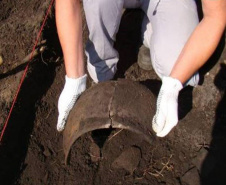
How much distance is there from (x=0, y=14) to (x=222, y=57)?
197 centimetres

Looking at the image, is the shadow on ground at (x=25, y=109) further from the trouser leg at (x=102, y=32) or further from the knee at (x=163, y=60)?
the knee at (x=163, y=60)

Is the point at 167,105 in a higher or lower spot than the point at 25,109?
higher

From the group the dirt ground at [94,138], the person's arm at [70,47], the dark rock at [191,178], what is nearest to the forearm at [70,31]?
the person's arm at [70,47]

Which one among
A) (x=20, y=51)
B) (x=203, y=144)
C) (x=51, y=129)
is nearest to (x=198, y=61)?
(x=203, y=144)

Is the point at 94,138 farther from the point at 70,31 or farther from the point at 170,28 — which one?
the point at 170,28

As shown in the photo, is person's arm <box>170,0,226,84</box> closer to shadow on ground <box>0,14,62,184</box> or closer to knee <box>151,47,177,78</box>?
knee <box>151,47,177,78</box>

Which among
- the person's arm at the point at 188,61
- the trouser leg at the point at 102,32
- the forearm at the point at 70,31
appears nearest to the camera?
the person's arm at the point at 188,61

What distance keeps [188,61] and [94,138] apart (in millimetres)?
925

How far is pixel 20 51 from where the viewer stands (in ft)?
8.38

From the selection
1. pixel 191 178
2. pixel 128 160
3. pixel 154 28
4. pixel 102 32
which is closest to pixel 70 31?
pixel 102 32

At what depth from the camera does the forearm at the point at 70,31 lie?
1967 mm

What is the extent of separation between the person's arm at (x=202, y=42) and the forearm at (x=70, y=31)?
2.03 ft

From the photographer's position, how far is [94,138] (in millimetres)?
2367

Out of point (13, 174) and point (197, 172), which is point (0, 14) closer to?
point (13, 174)
